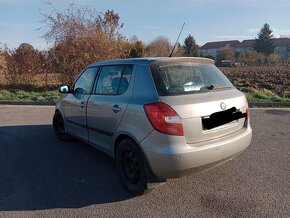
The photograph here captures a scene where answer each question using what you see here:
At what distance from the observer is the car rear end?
3219 mm

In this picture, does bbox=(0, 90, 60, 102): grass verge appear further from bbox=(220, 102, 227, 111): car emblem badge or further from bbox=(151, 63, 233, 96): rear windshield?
bbox=(220, 102, 227, 111): car emblem badge

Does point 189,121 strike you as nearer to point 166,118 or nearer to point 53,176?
point 166,118

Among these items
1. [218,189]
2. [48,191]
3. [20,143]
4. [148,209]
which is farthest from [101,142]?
[20,143]

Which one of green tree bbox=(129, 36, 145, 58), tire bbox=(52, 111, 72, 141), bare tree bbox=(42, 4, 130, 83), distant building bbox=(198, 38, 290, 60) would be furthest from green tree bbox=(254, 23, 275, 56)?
tire bbox=(52, 111, 72, 141)

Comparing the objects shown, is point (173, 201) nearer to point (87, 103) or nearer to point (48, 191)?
point (48, 191)

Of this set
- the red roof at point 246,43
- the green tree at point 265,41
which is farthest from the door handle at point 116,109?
the red roof at point 246,43

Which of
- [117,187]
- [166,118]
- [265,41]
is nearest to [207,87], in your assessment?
[166,118]

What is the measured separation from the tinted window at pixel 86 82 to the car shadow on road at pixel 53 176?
3.59 ft

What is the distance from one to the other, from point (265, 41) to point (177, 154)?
81.8m

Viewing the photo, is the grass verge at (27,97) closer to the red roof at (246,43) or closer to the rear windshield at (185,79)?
the rear windshield at (185,79)

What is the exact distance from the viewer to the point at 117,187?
3902 millimetres

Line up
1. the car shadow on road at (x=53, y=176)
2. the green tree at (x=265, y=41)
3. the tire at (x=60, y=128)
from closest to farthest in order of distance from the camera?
the car shadow on road at (x=53, y=176) < the tire at (x=60, y=128) < the green tree at (x=265, y=41)

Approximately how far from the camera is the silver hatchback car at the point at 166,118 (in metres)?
3.23

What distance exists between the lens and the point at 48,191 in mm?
3793
